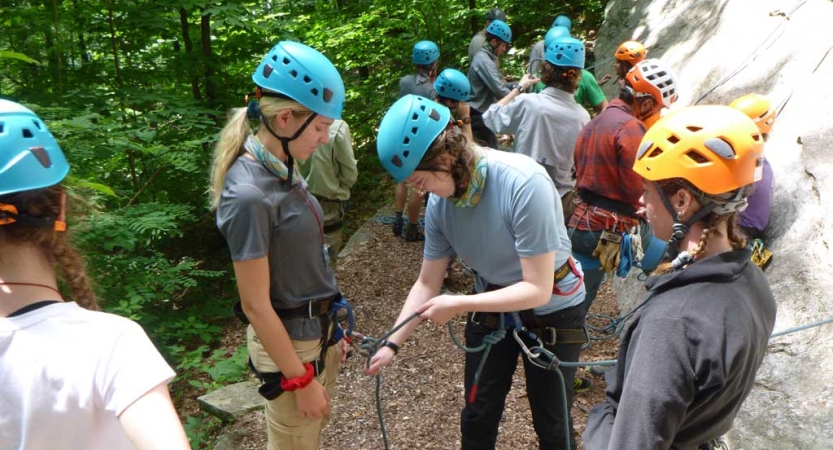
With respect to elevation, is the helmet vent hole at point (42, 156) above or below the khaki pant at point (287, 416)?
above

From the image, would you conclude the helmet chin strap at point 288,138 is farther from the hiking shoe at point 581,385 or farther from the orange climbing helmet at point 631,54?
the orange climbing helmet at point 631,54

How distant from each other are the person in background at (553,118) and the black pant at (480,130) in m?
2.26

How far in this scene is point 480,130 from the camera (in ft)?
23.2

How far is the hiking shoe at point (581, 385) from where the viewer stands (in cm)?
429

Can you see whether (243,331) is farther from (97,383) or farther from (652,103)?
(97,383)

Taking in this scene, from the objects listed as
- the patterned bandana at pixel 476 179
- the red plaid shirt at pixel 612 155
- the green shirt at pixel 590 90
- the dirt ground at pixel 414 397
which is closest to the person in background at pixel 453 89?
the green shirt at pixel 590 90

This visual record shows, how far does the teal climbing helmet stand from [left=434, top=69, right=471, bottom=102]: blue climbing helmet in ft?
12.3

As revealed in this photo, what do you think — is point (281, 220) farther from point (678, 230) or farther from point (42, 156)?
point (678, 230)

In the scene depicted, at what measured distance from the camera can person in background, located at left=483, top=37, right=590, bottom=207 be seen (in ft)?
14.3

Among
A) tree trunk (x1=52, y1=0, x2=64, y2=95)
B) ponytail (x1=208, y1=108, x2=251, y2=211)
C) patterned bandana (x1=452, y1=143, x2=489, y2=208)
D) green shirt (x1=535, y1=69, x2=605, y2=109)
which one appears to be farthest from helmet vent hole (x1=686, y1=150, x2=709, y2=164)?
tree trunk (x1=52, y1=0, x2=64, y2=95)

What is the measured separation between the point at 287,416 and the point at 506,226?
123 centimetres

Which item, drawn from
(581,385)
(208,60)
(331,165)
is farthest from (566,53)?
(208,60)

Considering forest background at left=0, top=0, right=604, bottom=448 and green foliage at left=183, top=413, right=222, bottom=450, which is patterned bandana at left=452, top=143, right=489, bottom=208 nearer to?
forest background at left=0, top=0, right=604, bottom=448

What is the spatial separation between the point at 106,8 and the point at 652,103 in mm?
4865
